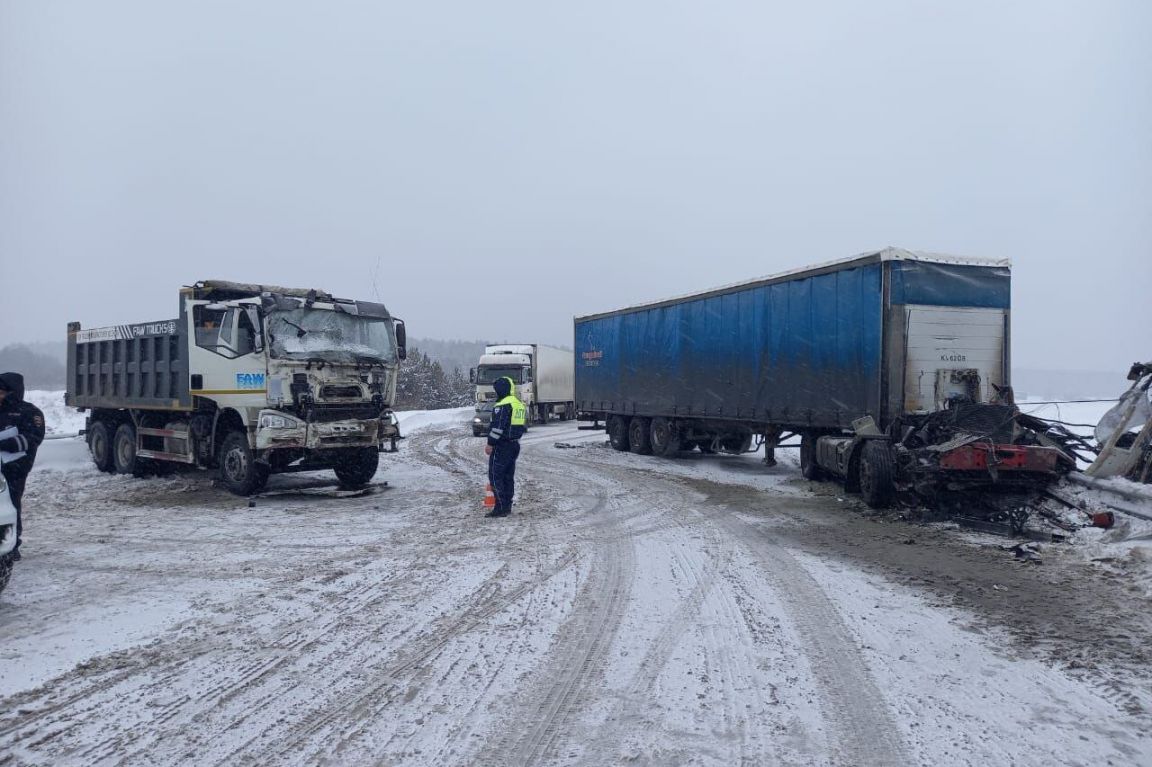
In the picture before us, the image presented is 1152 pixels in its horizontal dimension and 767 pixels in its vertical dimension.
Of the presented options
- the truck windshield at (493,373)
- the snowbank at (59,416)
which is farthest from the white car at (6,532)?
the truck windshield at (493,373)

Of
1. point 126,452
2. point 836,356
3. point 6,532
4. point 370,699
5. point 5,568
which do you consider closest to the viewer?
point 370,699

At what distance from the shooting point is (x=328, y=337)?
37.0ft

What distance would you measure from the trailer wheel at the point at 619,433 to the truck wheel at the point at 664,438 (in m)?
1.36

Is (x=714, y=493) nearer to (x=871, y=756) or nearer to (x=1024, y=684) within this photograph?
(x=1024, y=684)

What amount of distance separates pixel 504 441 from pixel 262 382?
357 centimetres

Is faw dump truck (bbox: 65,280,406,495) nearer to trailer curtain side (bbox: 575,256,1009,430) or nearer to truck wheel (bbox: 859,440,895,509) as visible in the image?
trailer curtain side (bbox: 575,256,1009,430)

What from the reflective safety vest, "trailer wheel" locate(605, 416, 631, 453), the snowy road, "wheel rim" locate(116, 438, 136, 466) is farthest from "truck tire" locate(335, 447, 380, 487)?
"trailer wheel" locate(605, 416, 631, 453)

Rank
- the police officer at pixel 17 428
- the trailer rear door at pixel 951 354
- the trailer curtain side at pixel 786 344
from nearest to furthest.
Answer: the police officer at pixel 17 428
the trailer rear door at pixel 951 354
the trailer curtain side at pixel 786 344

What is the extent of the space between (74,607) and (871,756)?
18.0 ft

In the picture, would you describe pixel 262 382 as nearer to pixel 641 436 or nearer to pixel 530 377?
pixel 641 436

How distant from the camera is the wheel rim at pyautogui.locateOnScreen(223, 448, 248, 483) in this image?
11070mm

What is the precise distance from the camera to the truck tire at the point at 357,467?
39.2 feet

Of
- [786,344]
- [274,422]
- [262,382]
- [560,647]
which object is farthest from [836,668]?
[786,344]

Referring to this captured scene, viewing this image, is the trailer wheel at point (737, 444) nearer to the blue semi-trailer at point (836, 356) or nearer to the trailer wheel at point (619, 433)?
the blue semi-trailer at point (836, 356)
